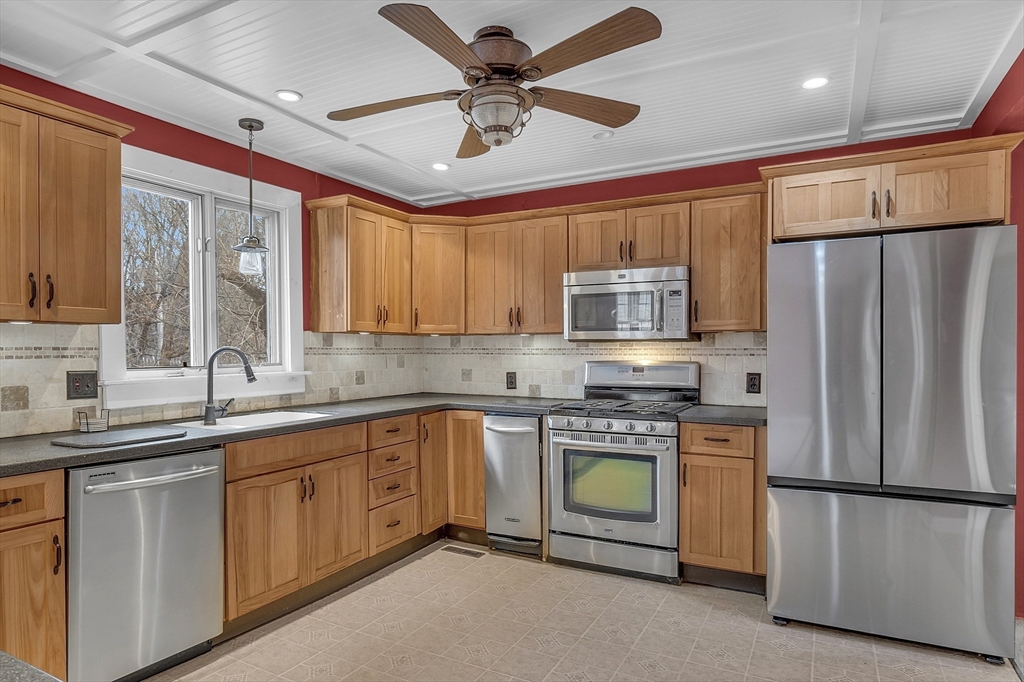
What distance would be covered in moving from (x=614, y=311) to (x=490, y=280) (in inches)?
40.1

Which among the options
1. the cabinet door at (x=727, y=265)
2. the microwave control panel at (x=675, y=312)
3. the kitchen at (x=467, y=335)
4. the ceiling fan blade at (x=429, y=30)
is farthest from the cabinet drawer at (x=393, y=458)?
the ceiling fan blade at (x=429, y=30)

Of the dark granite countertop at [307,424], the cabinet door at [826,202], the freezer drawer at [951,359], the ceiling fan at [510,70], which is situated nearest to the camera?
the ceiling fan at [510,70]

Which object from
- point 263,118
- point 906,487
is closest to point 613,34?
point 263,118

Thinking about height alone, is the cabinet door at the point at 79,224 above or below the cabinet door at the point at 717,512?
above

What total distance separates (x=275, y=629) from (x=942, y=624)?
120 inches

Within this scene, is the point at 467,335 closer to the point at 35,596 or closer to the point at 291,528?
the point at 291,528

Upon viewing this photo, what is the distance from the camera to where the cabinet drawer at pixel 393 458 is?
359 cm

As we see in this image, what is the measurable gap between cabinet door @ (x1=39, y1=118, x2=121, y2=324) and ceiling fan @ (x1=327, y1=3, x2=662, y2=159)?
111 centimetres

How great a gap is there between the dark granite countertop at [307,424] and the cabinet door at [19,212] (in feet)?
1.84

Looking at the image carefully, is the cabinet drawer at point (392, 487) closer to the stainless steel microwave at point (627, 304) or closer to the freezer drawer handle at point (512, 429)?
the freezer drawer handle at point (512, 429)

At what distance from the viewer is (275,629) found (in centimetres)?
291

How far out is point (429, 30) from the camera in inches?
71.4

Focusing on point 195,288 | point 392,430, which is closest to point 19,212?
point 195,288

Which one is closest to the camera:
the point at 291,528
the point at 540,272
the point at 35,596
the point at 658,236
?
the point at 35,596
